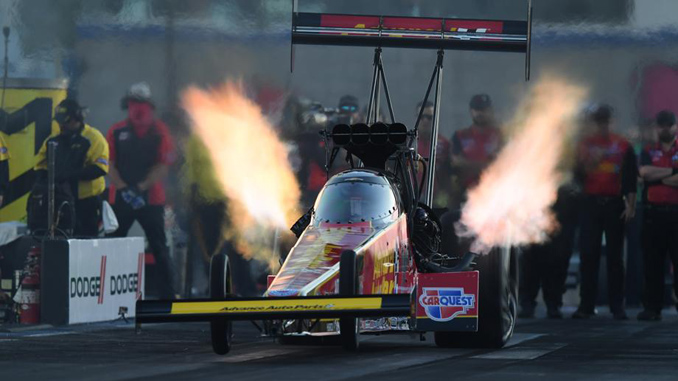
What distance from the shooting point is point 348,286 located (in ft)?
45.1

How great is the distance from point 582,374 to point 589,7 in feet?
38.6

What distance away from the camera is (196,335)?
60.1ft

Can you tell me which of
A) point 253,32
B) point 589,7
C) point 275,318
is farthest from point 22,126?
point 275,318

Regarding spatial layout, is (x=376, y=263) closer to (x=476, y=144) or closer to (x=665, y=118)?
(x=476, y=144)

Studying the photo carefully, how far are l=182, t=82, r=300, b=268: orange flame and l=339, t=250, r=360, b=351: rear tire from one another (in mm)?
8979

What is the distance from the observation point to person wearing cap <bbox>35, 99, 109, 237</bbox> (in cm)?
2470

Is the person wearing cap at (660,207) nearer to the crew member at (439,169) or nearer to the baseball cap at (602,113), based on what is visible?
the baseball cap at (602,113)

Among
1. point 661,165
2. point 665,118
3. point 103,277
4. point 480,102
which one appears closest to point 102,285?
point 103,277

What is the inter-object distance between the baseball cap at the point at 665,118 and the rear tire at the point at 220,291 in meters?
10.8

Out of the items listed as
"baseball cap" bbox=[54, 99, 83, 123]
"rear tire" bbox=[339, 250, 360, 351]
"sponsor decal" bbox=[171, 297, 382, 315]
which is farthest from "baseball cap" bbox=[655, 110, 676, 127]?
"sponsor decal" bbox=[171, 297, 382, 315]

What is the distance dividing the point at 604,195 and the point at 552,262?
1.38m

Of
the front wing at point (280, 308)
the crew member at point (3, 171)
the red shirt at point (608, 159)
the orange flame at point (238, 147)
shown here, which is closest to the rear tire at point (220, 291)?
the front wing at point (280, 308)

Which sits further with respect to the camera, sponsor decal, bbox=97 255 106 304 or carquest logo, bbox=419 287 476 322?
sponsor decal, bbox=97 255 106 304

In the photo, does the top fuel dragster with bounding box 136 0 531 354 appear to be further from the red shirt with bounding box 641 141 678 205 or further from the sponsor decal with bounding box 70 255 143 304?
the red shirt with bounding box 641 141 678 205
